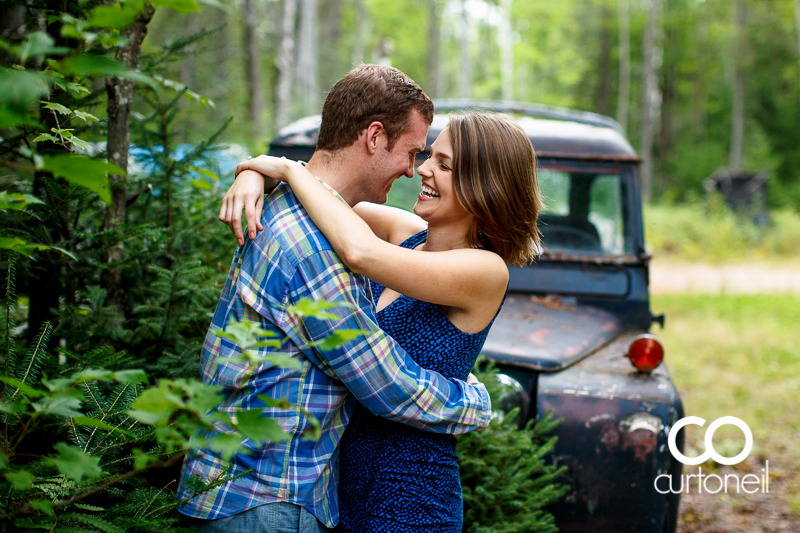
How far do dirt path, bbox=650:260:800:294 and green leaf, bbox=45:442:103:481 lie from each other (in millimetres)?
11294

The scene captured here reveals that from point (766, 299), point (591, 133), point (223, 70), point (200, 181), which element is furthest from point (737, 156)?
point (200, 181)

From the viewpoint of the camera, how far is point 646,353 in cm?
266

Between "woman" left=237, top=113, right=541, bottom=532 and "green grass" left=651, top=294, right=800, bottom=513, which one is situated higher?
"woman" left=237, top=113, right=541, bottom=532

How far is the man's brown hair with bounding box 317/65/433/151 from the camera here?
160 centimetres

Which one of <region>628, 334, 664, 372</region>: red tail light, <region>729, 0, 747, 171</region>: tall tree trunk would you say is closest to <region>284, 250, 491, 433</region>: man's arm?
<region>628, 334, 664, 372</region>: red tail light

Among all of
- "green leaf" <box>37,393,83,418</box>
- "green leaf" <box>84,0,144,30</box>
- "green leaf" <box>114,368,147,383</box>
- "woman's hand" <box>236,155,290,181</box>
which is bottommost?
"green leaf" <box>37,393,83,418</box>

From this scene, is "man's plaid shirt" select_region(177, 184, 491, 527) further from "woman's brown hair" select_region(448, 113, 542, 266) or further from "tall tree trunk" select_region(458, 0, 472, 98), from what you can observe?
"tall tree trunk" select_region(458, 0, 472, 98)

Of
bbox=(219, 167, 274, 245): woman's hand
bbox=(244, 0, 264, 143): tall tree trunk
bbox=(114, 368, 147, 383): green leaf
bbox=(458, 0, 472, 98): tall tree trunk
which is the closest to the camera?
bbox=(114, 368, 147, 383): green leaf

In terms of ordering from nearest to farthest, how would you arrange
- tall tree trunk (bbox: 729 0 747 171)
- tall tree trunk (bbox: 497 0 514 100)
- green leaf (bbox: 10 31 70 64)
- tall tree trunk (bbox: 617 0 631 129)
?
green leaf (bbox: 10 31 70 64), tall tree trunk (bbox: 497 0 514 100), tall tree trunk (bbox: 729 0 747 171), tall tree trunk (bbox: 617 0 631 129)

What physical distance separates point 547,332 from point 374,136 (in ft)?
5.75

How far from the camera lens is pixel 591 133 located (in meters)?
3.70

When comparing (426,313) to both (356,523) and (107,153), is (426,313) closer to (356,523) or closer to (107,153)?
A: (356,523)

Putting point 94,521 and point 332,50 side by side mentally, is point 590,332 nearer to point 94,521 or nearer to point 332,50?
point 94,521

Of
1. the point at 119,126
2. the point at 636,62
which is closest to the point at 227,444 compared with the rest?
the point at 119,126
